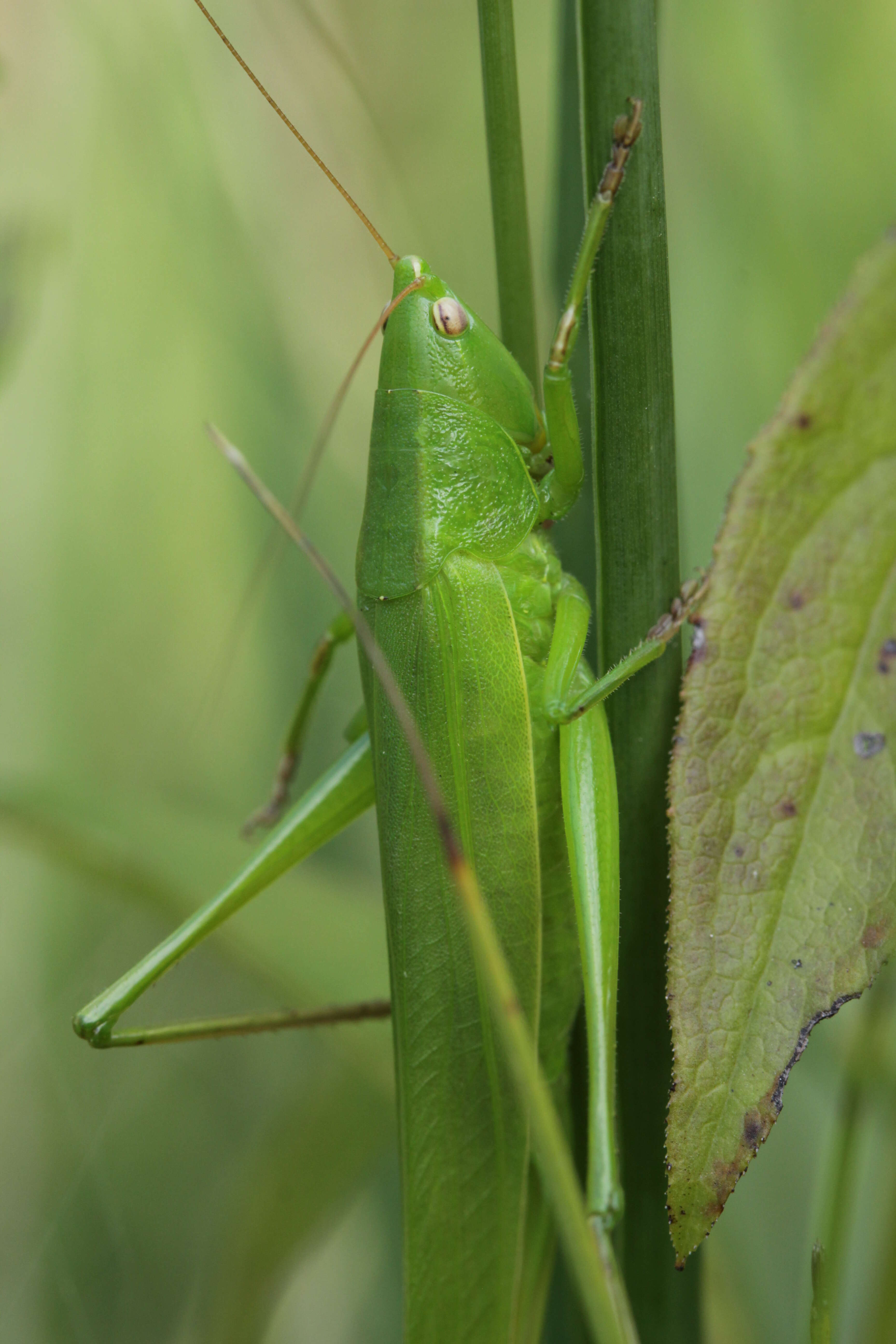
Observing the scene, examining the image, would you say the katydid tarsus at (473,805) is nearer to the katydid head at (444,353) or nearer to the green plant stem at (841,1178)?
the katydid head at (444,353)

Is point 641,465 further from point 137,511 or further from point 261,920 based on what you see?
point 137,511

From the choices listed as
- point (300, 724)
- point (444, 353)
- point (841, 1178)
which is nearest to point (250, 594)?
point (300, 724)

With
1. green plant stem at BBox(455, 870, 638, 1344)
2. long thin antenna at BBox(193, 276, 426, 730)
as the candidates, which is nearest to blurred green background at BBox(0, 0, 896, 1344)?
long thin antenna at BBox(193, 276, 426, 730)

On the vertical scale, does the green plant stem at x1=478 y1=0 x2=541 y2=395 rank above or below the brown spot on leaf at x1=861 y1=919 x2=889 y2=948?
above

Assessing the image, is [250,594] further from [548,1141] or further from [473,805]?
[548,1141]

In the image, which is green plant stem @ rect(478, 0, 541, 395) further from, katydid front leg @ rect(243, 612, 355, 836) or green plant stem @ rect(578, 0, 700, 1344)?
katydid front leg @ rect(243, 612, 355, 836)
